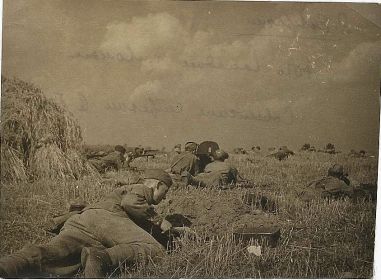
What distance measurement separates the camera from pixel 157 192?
4.22m

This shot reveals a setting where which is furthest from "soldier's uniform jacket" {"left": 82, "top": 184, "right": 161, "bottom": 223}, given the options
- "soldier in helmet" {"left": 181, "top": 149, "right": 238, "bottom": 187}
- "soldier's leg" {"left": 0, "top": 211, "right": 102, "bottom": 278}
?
"soldier in helmet" {"left": 181, "top": 149, "right": 238, "bottom": 187}

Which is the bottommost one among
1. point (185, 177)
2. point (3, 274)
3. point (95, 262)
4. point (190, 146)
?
point (3, 274)

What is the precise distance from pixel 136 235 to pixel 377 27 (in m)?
2.33

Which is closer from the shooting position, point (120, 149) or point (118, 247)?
point (118, 247)

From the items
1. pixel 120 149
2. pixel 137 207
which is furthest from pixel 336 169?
pixel 120 149

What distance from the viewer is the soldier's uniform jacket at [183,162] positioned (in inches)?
167

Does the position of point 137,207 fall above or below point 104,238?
above

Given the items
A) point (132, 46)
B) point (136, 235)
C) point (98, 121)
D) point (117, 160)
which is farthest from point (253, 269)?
point (132, 46)

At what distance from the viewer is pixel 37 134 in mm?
4113

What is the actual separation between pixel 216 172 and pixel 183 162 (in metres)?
0.25

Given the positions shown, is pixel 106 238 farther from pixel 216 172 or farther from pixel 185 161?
pixel 216 172

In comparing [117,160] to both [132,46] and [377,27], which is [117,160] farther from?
[377,27]

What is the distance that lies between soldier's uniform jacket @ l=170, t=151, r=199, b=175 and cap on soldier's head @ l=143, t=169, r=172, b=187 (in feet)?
0.19

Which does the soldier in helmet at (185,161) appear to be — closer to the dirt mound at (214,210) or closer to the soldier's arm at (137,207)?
the dirt mound at (214,210)
